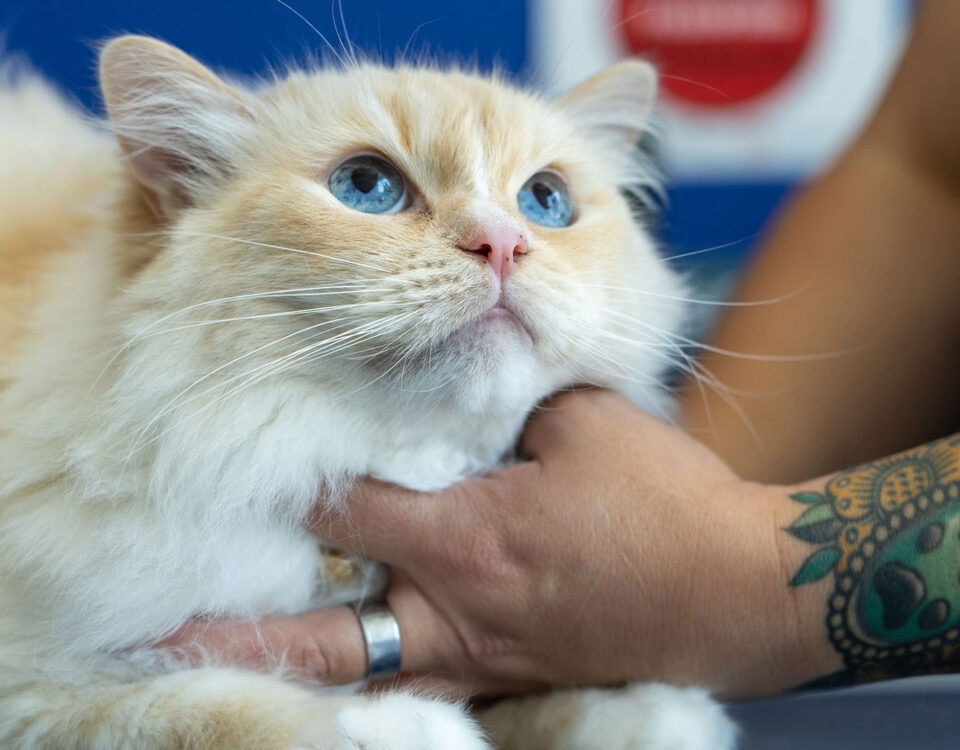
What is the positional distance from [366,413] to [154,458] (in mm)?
280

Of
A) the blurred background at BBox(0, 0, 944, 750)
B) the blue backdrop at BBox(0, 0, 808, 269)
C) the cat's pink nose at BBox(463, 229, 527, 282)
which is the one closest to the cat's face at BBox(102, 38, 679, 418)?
the cat's pink nose at BBox(463, 229, 527, 282)

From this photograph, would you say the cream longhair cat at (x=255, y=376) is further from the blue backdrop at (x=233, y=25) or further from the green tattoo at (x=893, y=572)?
the blue backdrop at (x=233, y=25)

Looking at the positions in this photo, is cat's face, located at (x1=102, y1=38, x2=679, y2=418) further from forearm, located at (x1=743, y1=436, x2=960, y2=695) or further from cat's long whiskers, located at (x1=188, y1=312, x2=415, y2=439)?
forearm, located at (x1=743, y1=436, x2=960, y2=695)

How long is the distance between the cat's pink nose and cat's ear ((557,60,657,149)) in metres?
0.55

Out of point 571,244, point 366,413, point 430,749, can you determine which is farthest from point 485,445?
point 430,749

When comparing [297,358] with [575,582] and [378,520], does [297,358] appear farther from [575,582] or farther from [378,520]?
[575,582]

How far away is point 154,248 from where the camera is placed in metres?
1.20

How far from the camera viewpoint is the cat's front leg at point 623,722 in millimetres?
1113

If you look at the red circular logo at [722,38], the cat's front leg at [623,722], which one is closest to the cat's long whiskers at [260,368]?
the cat's front leg at [623,722]

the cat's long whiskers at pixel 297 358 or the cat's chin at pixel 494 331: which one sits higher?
the cat's chin at pixel 494 331

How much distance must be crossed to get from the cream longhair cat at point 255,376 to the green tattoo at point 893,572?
221 mm

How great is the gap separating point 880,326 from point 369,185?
115cm

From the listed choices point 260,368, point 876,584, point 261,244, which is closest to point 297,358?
point 260,368

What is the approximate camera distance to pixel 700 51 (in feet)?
10.0
